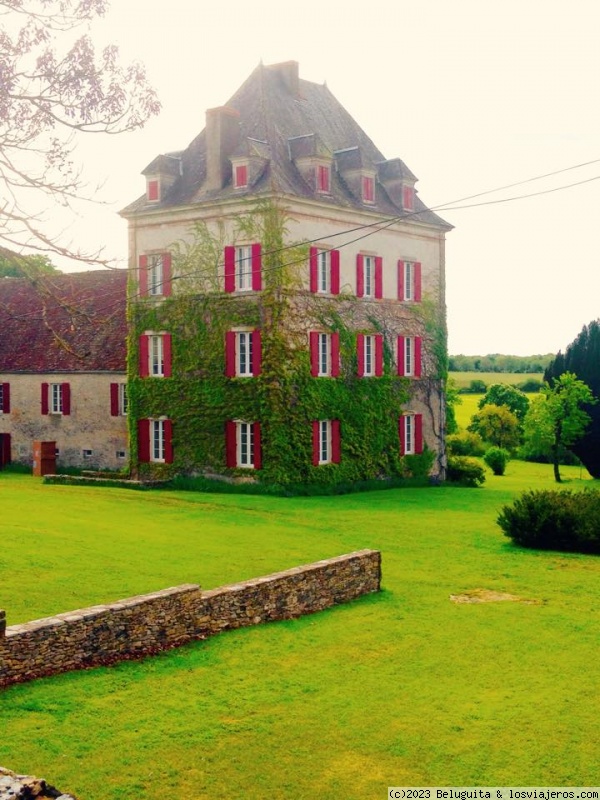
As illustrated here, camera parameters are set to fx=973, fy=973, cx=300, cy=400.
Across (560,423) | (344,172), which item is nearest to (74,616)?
(344,172)

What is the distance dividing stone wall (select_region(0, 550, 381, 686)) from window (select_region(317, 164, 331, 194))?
20822mm

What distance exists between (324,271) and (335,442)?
20.7ft

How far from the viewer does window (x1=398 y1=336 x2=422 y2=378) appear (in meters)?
39.5

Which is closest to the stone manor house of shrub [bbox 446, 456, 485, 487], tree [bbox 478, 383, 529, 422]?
shrub [bbox 446, 456, 485, 487]

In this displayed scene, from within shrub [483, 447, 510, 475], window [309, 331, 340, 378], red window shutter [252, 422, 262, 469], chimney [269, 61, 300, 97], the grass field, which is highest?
chimney [269, 61, 300, 97]

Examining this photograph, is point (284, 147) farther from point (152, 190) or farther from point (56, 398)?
point (56, 398)

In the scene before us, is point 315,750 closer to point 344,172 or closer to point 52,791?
point 52,791

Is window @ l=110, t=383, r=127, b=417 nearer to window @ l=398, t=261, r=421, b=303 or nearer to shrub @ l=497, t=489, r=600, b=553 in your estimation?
window @ l=398, t=261, r=421, b=303

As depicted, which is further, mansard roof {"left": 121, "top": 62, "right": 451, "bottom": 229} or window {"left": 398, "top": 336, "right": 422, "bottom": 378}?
window {"left": 398, "top": 336, "right": 422, "bottom": 378}

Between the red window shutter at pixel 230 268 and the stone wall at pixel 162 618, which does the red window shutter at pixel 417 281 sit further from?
the stone wall at pixel 162 618

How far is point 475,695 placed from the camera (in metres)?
12.5

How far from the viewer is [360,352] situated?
123 ft

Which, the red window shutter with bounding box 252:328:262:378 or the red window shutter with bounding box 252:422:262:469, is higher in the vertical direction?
the red window shutter with bounding box 252:328:262:378

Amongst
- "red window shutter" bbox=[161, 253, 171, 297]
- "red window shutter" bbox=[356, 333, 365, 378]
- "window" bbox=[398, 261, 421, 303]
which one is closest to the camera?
"red window shutter" bbox=[161, 253, 171, 297]
